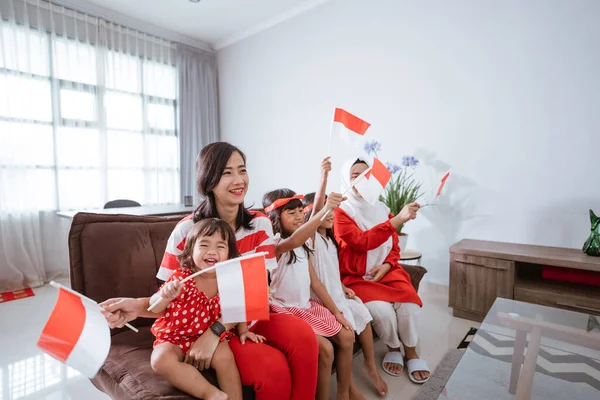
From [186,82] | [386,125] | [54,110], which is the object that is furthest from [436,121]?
[54,110]

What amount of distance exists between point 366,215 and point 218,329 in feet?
3.72

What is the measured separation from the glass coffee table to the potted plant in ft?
4.16

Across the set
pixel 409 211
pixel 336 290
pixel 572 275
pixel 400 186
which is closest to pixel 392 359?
pixel 336 290

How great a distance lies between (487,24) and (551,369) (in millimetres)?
2385

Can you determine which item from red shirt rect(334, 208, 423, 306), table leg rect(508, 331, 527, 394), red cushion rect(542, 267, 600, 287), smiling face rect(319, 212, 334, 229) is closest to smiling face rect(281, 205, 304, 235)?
smiling face rect(319, 212, 334, 229)

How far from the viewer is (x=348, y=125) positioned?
156cm

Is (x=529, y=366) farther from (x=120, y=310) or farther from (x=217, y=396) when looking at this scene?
(x=120, y=310)

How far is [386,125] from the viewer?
309 centimetres

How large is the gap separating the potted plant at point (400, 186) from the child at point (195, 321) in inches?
70.6

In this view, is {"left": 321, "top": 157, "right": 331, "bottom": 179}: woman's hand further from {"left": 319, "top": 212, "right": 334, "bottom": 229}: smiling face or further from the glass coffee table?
the glass coffee table

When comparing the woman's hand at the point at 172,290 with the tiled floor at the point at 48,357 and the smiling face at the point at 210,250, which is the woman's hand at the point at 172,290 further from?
the tiled floor at the point at 48,357

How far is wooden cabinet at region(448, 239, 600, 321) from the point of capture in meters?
2.02

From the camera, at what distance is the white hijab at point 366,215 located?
6.29 ft

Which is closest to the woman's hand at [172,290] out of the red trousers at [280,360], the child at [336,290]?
the red trousers at [280,360]
